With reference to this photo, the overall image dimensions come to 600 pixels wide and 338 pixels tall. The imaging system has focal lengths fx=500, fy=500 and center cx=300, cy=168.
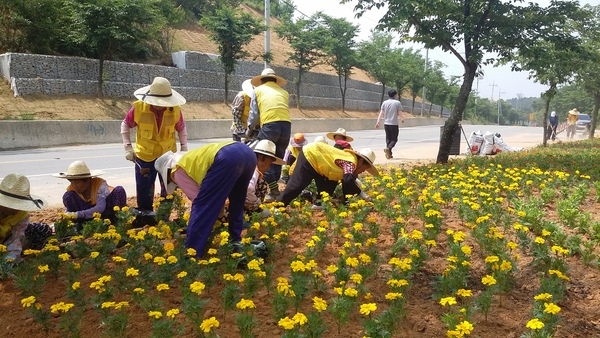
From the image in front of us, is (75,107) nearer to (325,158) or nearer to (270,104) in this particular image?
(270,104)

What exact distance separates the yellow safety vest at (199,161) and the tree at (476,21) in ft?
21.8

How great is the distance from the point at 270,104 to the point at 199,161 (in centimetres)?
237

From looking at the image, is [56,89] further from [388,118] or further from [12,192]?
[12,192]

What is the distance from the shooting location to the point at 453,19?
33.9 feet

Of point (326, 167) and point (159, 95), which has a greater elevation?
point (159, 95)

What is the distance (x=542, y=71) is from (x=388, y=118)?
11.9 ft

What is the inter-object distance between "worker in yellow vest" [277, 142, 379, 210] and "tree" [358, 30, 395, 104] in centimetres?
3088

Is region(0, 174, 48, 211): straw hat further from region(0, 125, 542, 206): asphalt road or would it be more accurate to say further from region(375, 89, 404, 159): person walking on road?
region(375, 89, 404, 159): person walking on road

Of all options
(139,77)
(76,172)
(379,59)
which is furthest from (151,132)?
(379,59)

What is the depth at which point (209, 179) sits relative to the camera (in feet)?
12.9

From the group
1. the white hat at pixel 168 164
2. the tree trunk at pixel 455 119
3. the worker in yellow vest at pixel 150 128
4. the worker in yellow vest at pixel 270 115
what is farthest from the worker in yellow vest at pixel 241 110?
the tree trunk at pixel 455 119

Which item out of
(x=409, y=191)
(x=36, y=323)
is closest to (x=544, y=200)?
(x=409, y=191)

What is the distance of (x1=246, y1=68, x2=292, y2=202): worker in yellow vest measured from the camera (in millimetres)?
6238

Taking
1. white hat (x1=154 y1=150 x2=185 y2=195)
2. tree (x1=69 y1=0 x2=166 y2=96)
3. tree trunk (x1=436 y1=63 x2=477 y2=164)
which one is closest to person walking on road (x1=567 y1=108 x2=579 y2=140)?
tree trunk (x1=436 y1=63 x2=477 y2=164)
